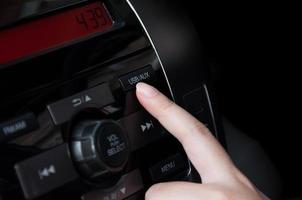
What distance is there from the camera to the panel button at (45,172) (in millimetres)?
525

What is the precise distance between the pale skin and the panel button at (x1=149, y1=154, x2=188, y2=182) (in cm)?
2

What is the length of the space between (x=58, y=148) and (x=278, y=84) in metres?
0.40

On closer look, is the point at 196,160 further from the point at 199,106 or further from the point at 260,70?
the point at 260,70

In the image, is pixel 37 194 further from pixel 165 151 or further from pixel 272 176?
pixel 272 176

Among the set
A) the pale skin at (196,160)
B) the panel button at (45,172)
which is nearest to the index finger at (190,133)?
the pale skin at (196,160)

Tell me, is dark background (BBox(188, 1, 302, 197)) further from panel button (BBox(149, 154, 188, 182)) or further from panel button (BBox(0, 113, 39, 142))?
panel button (BBox(0, 113, 39, 142))

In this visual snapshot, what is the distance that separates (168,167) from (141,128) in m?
0.05

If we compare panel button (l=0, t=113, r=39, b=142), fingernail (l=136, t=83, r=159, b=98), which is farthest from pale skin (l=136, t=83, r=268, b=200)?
panel button (l=0, t=113, r=39, b=142)

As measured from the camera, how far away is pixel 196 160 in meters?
0.64

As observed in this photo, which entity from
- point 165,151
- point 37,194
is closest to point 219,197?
point 165,151

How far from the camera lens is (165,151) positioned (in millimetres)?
653

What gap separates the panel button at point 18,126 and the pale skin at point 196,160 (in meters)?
0.12

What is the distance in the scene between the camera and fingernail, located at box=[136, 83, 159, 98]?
2.04 feet

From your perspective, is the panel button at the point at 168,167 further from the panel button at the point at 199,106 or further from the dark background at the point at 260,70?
the dark background at the point at 260,70
